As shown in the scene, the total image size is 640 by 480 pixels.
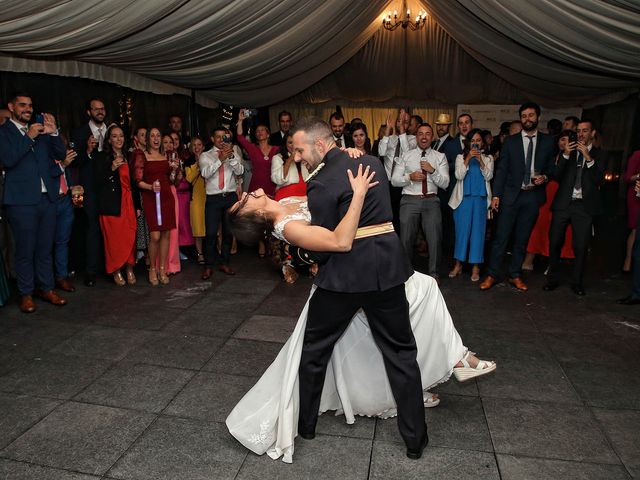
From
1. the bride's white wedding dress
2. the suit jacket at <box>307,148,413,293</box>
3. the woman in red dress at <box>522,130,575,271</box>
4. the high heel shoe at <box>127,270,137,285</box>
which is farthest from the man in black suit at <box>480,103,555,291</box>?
the high heel shoe at <box>127,270,137,285</box>

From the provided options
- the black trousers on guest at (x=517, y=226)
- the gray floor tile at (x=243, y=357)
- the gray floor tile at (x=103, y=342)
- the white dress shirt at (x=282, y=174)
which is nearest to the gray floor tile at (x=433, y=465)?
the gray floor tile at (x=243, y=357)

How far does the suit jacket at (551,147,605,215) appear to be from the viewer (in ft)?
17.2

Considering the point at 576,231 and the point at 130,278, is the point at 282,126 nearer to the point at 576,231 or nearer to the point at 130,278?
the point at 130,278

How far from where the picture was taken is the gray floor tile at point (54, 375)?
3.26 m

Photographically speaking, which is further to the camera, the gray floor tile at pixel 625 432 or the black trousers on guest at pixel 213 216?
the black trousers on guest at pixel 213 216

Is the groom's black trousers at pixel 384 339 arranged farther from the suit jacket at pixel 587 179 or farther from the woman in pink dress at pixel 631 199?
the woman in pink dress at pixel 631 199

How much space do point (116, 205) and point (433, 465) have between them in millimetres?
4186

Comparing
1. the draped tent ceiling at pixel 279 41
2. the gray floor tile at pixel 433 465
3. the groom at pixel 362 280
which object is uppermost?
the draped tent ceiling at pixel 279 41

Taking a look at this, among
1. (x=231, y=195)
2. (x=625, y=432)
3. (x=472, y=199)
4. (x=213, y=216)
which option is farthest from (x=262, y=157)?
(x=625, y=432)

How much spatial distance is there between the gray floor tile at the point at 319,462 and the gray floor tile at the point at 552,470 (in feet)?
2.25

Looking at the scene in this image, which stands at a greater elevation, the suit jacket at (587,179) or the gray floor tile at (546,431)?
the suit jacket at (587,179)

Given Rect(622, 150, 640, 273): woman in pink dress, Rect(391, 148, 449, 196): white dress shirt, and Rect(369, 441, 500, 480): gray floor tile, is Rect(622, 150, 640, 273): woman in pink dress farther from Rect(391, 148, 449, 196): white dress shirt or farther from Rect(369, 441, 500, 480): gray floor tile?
Rect(369, 441, 500, 480): gray floor tile

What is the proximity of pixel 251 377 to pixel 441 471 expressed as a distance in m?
1.46

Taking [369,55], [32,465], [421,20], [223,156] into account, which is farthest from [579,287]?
[369,55]
